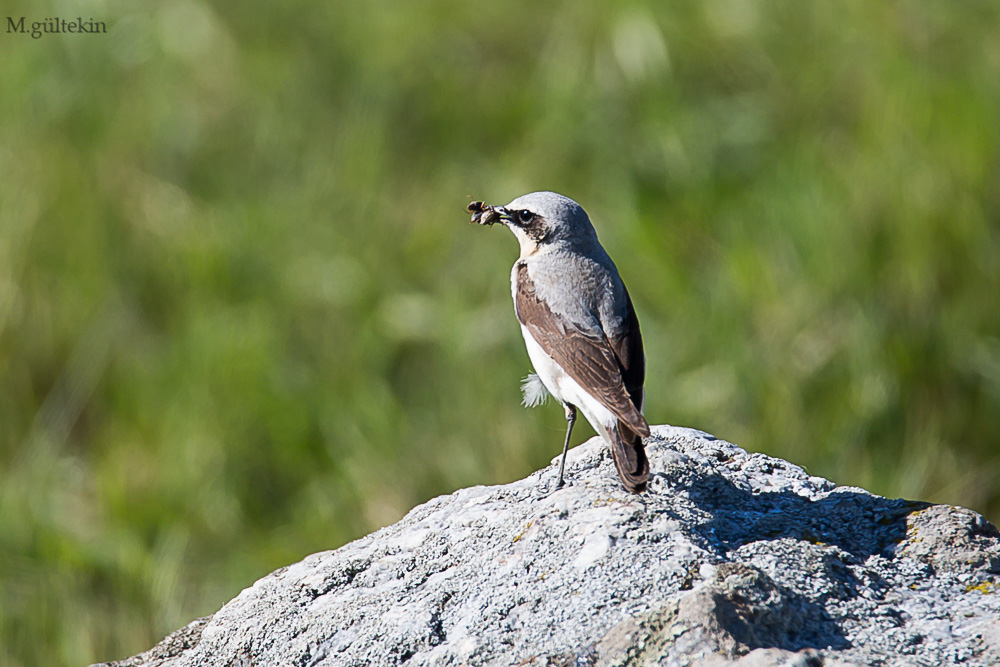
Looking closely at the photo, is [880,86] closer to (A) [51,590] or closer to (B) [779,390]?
(B) [779,390]

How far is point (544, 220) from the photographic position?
15.9 feet

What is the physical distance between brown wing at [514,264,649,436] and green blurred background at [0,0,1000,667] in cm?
233

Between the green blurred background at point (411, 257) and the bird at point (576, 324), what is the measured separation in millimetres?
2080

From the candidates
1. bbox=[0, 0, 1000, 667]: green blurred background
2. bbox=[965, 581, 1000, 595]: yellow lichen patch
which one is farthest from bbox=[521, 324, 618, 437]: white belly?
bbox=[0, 0, 1000, 667]: green blurred background

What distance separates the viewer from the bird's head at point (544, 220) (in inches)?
190

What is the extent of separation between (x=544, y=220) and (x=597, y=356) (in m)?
0.86

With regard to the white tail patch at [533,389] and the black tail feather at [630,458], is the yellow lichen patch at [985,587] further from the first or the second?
the white tail patch at [533,389]

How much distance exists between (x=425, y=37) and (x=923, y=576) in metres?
8.21

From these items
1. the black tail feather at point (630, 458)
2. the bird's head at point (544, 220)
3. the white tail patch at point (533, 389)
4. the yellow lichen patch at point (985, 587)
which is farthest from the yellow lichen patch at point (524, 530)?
the bird's head at point (544, 220)

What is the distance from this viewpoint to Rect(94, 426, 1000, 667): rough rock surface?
2811 mm

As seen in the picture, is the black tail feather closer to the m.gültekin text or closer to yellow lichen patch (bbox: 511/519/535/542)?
yellow lichen patch (bbox: 511/519/535/542)

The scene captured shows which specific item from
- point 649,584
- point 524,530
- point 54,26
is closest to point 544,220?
point 524,530

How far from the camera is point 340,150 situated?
9352 mm

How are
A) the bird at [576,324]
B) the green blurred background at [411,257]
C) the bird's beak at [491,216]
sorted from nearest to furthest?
the bird at [576,324] → the bird's beak at [491,216] → the green blurred background at [411,257]
